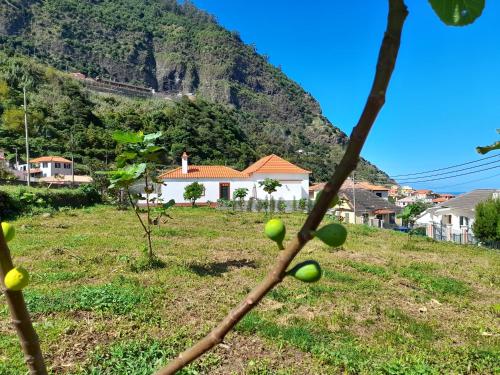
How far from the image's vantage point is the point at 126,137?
210 inches

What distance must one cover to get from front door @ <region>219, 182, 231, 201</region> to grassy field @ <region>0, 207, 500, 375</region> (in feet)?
71.1

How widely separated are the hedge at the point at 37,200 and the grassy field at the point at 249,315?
6.33 meters

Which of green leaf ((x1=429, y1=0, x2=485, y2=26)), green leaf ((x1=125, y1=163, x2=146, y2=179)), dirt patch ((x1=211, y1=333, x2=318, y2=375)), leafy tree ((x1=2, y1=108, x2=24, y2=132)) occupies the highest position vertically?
leafy tree ((x1=2, y1=108, x2=24, y2=132))

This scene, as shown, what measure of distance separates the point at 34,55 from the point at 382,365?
9381 cm

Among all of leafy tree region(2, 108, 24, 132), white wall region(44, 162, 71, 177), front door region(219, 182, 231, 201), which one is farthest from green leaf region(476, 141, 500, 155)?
leafy tree region(2, 108, 24, 132)

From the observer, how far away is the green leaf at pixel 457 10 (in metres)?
0.39

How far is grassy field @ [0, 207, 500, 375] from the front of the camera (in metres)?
3.71

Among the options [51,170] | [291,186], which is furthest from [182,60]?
[291,186]

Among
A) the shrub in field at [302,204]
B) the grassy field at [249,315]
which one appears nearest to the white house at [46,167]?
the shrub in field at [302,204]

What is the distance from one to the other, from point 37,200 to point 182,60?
105385mm

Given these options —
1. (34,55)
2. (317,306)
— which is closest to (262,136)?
(34,55)

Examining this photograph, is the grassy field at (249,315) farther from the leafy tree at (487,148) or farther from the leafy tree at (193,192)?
the leafy tree at (193,192)

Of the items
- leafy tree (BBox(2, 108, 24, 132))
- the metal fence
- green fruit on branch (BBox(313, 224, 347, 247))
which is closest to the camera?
green fruit on branch (BBox(313, 224, 347, 247))

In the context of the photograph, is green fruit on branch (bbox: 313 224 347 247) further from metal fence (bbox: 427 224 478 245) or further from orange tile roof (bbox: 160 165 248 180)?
orange tile roof (bbox: 160 165 248 180)
